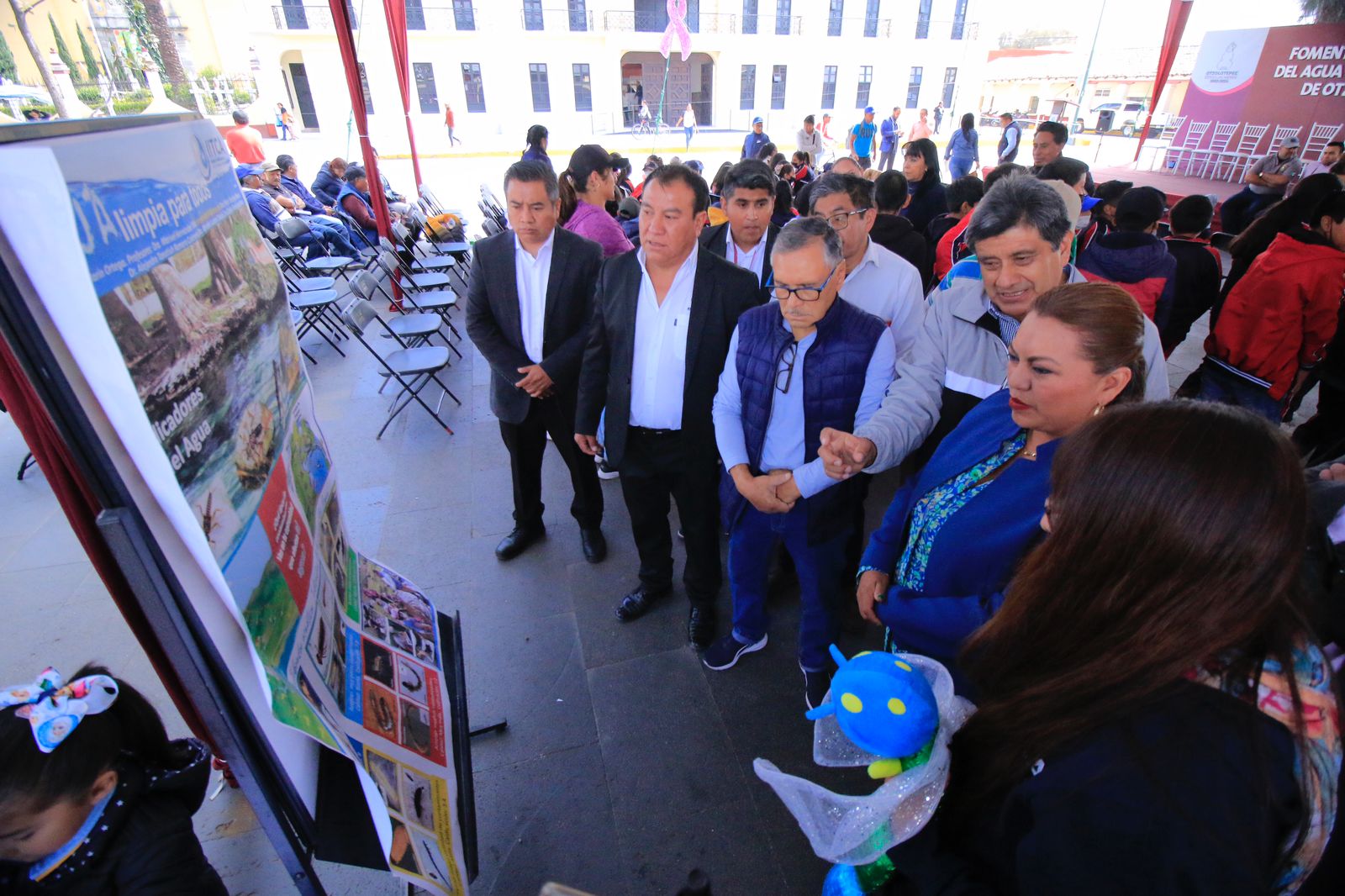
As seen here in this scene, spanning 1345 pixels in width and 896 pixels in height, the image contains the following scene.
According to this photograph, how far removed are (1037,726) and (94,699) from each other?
156 centimetres

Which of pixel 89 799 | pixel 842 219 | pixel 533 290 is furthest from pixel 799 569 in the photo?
pixel 89 799

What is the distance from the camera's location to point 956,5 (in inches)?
1211

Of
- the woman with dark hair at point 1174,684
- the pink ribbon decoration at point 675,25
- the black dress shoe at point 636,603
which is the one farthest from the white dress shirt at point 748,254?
the pink ribbon decoration at point 675,25

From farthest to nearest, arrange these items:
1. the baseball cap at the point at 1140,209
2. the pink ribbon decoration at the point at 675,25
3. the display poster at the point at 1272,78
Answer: the pink ribbon decoration at the point at 675,25 < the display poster at the point at 1272,78 < the baseball cap at the point at 1140,209

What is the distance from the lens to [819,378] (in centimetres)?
190

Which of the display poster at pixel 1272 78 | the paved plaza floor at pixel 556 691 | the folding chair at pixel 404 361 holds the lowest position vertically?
the paved plaza floor at pixel 556 691

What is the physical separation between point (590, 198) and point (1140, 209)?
318cm

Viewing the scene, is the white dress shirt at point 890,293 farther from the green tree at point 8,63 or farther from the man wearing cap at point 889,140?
the green tree at point 8,63

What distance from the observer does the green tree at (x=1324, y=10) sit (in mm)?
10906

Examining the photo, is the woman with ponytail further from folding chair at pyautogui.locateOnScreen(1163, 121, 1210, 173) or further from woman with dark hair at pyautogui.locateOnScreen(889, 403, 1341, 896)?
folding chair at pyautogui.locateOnScreen(1163, 121, 1210, 173)

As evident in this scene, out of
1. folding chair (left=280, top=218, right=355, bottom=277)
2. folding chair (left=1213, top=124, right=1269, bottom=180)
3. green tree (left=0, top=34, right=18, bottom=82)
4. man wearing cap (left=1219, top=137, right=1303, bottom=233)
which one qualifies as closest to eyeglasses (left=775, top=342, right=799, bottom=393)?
folding chair (left=280, top=218, right=355, bottom=277)

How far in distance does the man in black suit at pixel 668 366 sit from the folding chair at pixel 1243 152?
49.1ft

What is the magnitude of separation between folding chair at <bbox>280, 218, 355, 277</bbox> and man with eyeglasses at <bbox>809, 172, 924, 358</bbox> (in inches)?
214

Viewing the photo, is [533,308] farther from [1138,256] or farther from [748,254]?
[1138,256]
